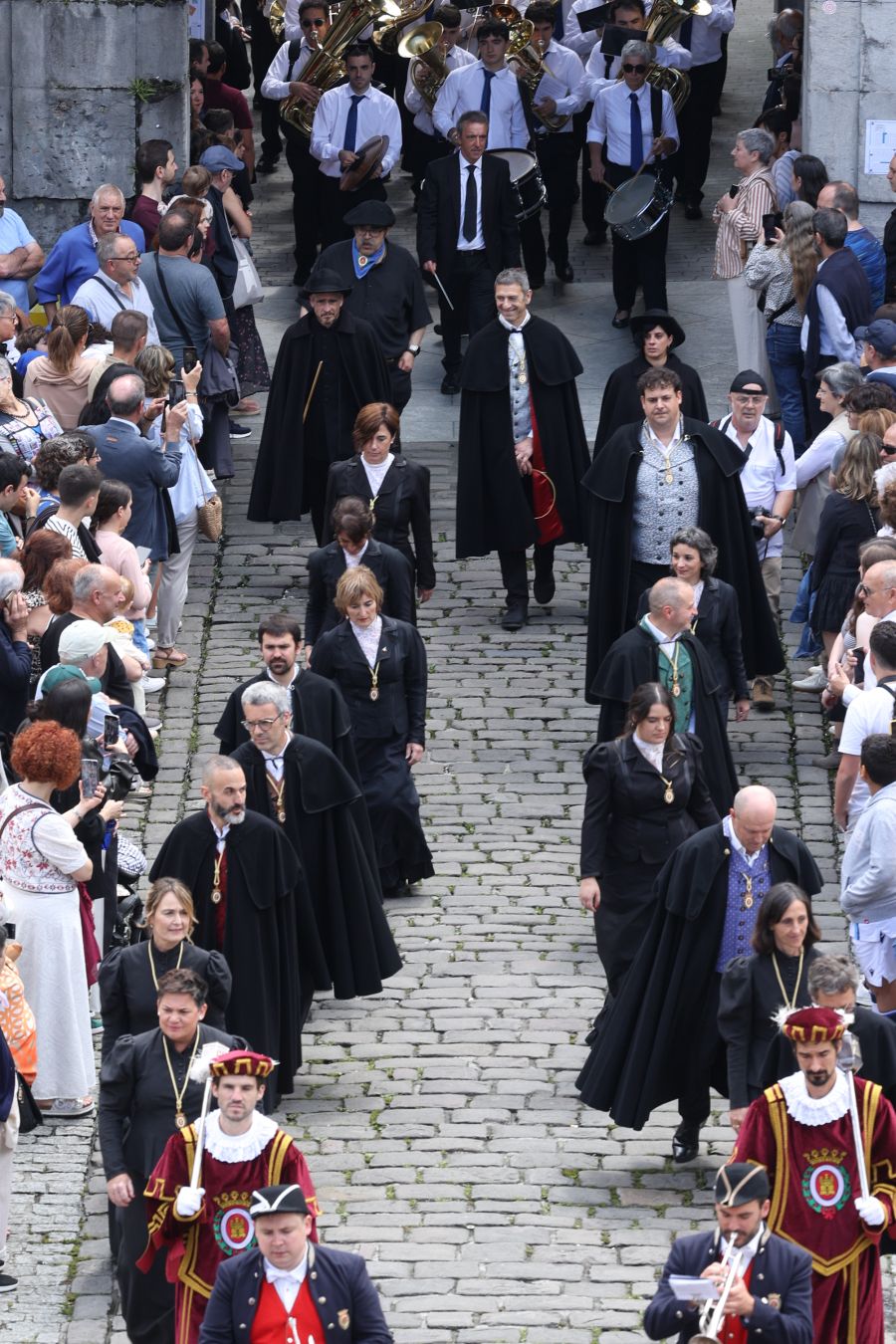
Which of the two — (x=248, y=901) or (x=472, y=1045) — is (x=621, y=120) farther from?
(x=248, y=901)

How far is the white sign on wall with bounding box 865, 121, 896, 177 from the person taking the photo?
61.4ft

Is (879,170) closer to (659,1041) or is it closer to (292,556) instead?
(292,556)

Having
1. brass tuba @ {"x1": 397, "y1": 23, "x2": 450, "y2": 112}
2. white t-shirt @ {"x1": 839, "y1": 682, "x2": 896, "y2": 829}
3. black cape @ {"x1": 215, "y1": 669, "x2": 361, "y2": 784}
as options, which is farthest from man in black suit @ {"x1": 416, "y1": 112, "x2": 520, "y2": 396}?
white t-shirt @ {"x1": 839, "y1": 682, "x2": 896, "y2": 829}

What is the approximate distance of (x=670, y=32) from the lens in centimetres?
2094

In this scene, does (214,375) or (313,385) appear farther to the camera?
(214,375)

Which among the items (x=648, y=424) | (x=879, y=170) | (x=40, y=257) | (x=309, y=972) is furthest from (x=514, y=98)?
(x=309, y=972)

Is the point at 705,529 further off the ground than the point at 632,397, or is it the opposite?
the point at 632,397

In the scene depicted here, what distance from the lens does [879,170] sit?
1875 centimetres

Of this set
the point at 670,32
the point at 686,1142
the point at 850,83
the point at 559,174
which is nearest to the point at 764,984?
the point at 686,1142

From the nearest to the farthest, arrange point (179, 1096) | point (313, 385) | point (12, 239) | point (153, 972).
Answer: point (179, 1096), point (153, 972), point (313, 385), point (12, 239)

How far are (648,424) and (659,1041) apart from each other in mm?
4203

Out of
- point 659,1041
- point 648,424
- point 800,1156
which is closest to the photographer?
point 800,1156

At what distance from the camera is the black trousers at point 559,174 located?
2042cm

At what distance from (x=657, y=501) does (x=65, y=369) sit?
119 inches
